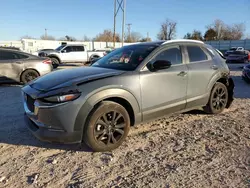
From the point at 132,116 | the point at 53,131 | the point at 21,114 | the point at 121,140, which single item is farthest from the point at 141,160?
the point at 21,114

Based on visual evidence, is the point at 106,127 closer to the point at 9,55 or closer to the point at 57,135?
the point at 57,135

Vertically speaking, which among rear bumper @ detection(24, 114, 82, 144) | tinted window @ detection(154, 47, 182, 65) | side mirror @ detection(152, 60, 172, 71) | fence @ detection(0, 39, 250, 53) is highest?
A: fence @ detection(0, 39, 250, 53)

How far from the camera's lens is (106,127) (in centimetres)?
350

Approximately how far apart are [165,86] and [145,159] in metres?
1.40

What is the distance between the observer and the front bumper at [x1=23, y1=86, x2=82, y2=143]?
10.2ft

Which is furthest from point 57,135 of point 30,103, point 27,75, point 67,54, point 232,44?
point 232,44

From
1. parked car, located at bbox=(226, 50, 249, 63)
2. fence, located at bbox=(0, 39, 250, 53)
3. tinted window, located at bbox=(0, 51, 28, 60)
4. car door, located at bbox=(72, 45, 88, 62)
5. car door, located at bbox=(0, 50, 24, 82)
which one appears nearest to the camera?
car door, located at bbox=(0, 50, 24, 82)

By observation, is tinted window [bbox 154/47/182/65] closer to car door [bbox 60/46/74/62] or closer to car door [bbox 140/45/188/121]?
car door [bbox 140/45/188/121]

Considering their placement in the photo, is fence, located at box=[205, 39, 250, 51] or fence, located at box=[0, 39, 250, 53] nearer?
fence, located at box=[0, 39, 250, 53]

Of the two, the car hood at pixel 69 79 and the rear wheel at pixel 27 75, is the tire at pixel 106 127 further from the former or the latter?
the rear wheel at pixel 27 75

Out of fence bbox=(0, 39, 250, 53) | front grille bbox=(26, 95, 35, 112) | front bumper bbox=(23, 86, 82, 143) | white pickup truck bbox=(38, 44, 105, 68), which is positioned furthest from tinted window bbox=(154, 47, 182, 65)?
fence bbox=(0, 39, 250, 53)

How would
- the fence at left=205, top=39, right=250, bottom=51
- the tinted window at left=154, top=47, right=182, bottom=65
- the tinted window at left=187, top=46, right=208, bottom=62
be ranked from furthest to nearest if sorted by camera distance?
the fence at left=205, top=39, right=250, bottom=51
the tinted window at left=187, top=46, right=208, bottom=62
the tinted window at left=154, top=47, right=182, bottom=65

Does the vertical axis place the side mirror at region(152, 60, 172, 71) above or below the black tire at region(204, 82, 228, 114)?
above

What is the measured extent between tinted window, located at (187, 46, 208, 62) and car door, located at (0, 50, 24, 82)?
6.82 metres
